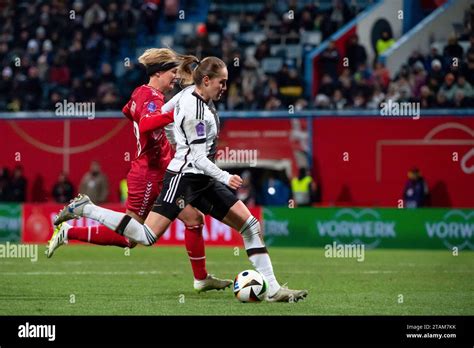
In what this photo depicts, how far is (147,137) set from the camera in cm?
1206

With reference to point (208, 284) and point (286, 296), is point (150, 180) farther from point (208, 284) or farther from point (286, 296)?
point (286, 296)

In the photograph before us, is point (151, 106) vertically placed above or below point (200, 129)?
above

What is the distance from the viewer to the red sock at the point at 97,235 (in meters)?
12.0

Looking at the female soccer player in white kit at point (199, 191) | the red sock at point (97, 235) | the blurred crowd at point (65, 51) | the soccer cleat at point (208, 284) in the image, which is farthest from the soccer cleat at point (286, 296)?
the blurred crowd at point (65, 51)

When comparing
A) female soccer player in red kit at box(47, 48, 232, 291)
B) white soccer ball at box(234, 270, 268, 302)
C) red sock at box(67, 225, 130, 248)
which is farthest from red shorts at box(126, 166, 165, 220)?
white soccer ball at box(234, 270, 268, 302)

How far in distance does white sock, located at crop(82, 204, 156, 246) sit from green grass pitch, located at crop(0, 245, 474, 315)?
0.67 m

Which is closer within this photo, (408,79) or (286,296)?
(286,296)

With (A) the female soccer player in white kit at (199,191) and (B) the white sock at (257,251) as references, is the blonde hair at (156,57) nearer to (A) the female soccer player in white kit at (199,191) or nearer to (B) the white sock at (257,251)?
(A) the female soccer player in white kit at (199,191)

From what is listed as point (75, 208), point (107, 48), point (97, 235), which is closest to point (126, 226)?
point (75, 208)

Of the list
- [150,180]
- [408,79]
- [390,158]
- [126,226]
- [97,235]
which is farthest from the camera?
[390,158]

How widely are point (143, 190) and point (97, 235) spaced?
0.70 m

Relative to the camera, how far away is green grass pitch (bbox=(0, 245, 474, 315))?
10.7 m

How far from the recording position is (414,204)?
24.3m
